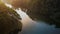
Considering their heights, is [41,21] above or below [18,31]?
above

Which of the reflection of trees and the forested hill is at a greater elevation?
the forested hill

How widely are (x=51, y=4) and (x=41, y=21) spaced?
160 millimetres

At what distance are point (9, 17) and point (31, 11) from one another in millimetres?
189

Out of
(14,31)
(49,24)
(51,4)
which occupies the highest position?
(51,4)

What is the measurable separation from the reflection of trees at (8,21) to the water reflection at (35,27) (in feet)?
0.13

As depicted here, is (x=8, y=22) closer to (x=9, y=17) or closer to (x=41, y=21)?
(x=9, y=17)

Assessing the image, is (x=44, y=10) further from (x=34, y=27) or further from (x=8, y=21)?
(x=8, y=21)

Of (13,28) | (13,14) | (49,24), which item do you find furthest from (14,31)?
(49,24)

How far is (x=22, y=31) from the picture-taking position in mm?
1755

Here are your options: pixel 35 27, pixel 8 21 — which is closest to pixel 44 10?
pixel 35 27

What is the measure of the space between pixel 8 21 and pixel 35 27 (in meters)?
0.22

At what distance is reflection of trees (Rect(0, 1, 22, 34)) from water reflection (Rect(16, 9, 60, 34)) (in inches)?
1.6

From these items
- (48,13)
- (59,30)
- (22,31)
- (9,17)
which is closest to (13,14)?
(9,17)

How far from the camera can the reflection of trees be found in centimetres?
170
